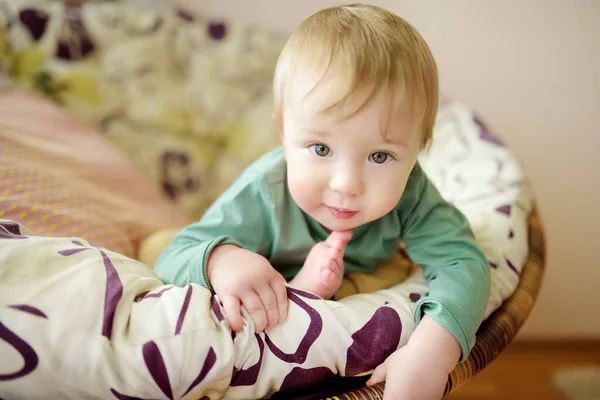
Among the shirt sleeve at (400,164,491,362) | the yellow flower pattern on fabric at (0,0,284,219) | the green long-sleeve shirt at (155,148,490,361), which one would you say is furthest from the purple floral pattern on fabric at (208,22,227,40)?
the shirt sleeve at (400,164,491,362)

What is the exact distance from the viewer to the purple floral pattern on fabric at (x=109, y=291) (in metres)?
0.51

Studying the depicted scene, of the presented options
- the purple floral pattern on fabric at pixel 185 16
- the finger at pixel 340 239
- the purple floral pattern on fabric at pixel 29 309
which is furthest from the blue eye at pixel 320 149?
the purple floral pattern on fabric at pixel 185 16

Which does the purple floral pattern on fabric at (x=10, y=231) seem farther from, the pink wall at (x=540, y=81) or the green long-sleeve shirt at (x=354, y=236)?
the pink wall at (x=540, y=81)

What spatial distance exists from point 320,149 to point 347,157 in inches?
1.4

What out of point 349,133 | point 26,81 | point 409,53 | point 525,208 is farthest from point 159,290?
point 26,81

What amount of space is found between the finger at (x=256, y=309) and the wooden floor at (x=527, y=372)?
96 centimetres

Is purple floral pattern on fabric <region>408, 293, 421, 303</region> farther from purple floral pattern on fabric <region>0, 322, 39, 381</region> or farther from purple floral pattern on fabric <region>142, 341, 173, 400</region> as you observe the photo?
purple floral pattern on fabric <region>0, 322, 39, 381</region>

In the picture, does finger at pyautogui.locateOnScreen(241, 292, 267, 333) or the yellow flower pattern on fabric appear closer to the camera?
finger at pyautogui.locateOnScreen(241, 292, 267, 333)

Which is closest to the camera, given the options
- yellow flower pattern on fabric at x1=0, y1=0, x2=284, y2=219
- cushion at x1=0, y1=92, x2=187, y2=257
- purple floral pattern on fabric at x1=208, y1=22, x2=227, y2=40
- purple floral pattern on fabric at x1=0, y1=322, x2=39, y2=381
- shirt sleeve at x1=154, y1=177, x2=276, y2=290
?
purple floral pattern on fabric at x1=0, y1=322, x2=39, y2=381

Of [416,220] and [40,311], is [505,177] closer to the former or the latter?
[416,220]

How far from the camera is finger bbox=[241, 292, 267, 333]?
0.57 metres

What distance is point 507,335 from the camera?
71 centimetres

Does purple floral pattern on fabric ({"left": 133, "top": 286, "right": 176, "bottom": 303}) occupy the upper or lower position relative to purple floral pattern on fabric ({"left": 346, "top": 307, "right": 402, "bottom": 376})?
upper

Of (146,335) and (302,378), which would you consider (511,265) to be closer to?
(302,378)
